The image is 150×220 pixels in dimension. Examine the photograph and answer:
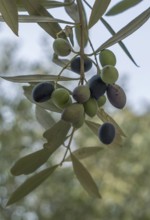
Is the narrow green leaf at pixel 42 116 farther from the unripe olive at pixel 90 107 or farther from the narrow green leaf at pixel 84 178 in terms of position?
the unripe olive at pixel 90 107

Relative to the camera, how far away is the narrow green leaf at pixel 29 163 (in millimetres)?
664

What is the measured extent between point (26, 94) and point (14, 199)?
0.51 ft

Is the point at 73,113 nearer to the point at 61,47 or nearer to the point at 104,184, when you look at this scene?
the point at 61,47

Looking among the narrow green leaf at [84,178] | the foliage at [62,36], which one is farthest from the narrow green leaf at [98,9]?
the narrow green leaf at [84,178]

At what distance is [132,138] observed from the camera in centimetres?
614

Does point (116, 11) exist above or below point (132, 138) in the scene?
above

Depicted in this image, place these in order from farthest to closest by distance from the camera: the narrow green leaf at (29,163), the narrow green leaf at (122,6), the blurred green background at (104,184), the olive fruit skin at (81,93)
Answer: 1. the blurred green background at (104,184)
2. the narrow green leaf at (122,6)
3. the narrow green leaf at (29,163)
4. the olive fruit skin at (81,93)

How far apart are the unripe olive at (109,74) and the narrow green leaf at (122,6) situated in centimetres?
23

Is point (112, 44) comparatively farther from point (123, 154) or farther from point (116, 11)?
point (123, 154)

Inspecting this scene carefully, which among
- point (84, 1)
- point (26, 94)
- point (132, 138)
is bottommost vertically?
point (132, 138)

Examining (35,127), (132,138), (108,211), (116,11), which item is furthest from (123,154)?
(116,11)

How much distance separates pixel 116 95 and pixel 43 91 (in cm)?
8

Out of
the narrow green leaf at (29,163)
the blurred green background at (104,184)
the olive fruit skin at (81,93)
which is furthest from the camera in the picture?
the blurred green background at (104,184)

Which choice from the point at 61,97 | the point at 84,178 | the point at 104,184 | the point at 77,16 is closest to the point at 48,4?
the point at 77,16
